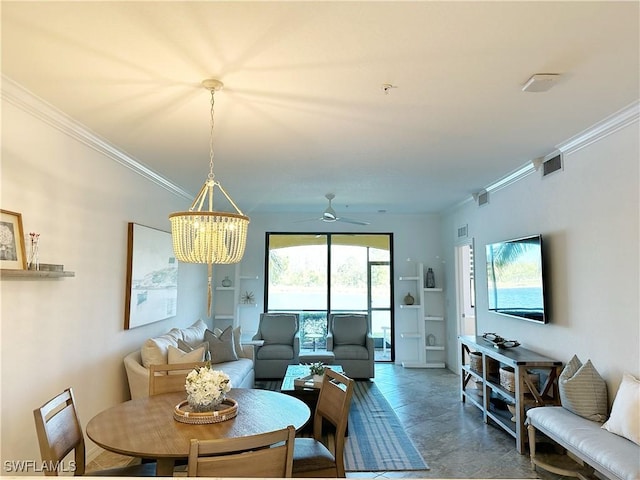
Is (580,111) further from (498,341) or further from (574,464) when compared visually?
(574,464)

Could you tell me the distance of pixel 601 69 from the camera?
2.24 meters

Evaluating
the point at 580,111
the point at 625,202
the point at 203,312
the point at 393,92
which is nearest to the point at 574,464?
the point at 625,202

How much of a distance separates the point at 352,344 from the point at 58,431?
467 cm

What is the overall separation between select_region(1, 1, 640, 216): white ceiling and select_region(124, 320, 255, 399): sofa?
75.2 inches

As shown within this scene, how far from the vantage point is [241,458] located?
1502 mm

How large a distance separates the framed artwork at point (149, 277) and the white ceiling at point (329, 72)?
93 cm

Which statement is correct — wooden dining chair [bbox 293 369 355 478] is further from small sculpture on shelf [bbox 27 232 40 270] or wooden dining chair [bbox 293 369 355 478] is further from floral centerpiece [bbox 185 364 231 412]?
small sculpture on shelf [bbox 27 232 40 270]

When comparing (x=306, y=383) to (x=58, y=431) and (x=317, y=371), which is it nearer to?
(x=317, y=371)

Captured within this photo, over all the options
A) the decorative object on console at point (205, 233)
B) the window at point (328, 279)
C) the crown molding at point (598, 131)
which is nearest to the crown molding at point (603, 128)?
the crown molding at point (598, 131)

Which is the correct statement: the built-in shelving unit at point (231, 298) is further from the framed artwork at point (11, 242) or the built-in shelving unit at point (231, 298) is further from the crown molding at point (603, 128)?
the crown molding at point (603, 128)

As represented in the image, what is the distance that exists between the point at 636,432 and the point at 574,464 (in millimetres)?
1045

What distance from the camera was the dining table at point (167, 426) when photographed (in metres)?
1.84

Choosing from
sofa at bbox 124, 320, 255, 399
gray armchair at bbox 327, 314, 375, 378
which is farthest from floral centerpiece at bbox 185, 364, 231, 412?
gray armchair at bbox 327, 314, 375, 378

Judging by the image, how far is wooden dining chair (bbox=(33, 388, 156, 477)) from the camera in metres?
1.81
